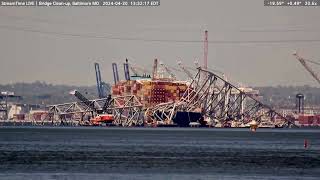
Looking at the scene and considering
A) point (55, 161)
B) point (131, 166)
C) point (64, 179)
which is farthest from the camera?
point (55, 161)

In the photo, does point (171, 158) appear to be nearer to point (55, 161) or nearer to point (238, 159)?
point (238, 159)

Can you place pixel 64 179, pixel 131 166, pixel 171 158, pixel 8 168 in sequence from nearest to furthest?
1. pixel 64 179
2. pixel 8 168
3. pixel 131 166
4. pixel 171 158

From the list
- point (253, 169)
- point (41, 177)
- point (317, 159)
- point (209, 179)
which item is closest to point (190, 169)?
point (253, 169)

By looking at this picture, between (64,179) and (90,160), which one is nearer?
(64,179)

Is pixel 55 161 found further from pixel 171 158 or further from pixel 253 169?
pixel 253 169

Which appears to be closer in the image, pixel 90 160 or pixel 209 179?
pixel 209 179

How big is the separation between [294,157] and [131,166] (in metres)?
28.0

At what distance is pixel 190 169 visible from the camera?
79.8m

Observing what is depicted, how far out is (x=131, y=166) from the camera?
83562 millimetres

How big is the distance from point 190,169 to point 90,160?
1623 cm

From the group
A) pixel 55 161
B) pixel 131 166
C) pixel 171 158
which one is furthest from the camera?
pixel 171 158

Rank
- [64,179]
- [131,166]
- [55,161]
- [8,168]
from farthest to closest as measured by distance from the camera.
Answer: [55,161]
[131,166]
[8,168]
[64,179]

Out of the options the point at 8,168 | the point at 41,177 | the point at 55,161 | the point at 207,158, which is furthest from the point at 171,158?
the point at 41,177

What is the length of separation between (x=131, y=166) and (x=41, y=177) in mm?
16673
